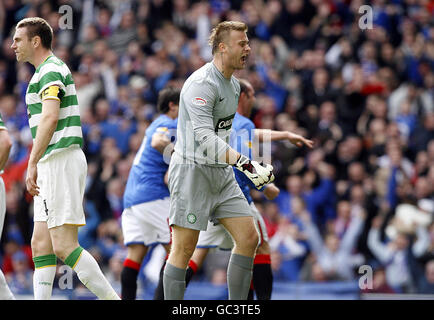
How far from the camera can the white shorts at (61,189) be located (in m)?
6.50

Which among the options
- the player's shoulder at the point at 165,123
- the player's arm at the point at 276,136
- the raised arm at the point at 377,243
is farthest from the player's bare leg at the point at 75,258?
the raised arm at the point at 377,243

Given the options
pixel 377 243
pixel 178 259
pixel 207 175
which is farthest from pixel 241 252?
pixel 377 243

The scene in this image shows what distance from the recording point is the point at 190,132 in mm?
6441

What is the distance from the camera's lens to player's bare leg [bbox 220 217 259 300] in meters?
6.51

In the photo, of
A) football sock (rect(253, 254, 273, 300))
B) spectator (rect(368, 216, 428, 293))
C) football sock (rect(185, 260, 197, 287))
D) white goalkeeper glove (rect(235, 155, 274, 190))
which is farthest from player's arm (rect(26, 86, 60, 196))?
spectator (rect(368, 216, 428, 293))

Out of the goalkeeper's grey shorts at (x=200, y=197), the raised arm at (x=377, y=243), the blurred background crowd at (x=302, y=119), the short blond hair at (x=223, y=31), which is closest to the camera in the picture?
the goalkeeper's grey shorts at (x=200, y=197)

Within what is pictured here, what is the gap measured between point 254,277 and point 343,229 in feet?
14.0

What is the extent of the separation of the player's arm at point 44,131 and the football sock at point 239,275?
173cm

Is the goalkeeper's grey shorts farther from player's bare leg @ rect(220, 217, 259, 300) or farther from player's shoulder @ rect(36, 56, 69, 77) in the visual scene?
player's shoulder @ rect(36, 56, 69, 77)

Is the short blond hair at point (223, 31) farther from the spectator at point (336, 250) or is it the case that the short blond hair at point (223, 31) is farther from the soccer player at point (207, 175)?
the spectator at point (336, 250)

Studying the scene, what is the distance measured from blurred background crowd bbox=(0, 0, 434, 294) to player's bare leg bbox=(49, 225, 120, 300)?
4.68 m

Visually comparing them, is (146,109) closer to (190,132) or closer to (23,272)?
(23,272)

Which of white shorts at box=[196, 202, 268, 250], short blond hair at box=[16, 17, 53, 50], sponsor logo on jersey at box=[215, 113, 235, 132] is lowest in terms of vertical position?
white shorts at box=[196, 202, 268, 250]
